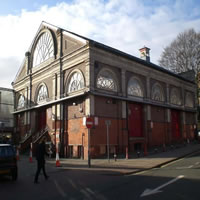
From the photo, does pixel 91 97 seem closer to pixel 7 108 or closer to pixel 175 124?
pixel 175 124

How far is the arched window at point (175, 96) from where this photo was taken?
3116 cm

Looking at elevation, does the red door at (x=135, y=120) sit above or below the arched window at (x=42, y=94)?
below

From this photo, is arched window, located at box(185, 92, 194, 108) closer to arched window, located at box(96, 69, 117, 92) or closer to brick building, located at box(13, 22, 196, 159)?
brick building, located at box(13, 22, 196, 159)

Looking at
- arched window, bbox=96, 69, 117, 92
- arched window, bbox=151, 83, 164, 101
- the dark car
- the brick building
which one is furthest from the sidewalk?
arched window, bbox=151, 83, 164, 101

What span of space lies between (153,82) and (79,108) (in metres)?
11.0

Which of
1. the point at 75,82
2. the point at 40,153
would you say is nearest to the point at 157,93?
the point at 75,82

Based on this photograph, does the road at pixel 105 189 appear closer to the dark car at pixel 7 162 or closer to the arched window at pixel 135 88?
the dark car at pixel 7 162

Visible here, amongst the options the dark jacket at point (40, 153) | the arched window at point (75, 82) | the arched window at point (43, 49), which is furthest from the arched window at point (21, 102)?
the dark jacket at point (40, 153)

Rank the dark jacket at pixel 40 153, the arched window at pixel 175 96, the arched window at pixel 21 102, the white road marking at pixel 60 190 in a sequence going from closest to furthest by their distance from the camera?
the white road marking at pixel 60 190
the dark jacket at pixel 40 153
the arched window at pixel 21 102
the arched window at pixel 175 96

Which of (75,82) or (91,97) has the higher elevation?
(75,82)

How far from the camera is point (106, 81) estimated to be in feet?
69.2

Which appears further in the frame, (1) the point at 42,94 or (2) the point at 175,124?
(2) the point at 175,124

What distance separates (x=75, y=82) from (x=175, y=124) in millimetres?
16499

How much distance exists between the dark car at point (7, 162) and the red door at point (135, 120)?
46.5 ft
